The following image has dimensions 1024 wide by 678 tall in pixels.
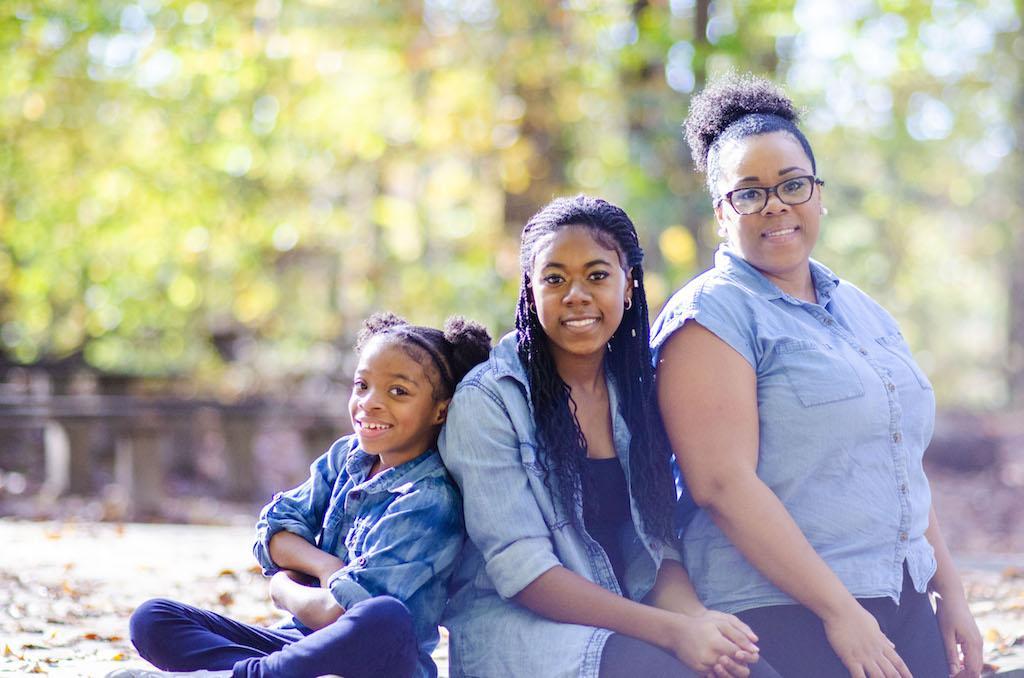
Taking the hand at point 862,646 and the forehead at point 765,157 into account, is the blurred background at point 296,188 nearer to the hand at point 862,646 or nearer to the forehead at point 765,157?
the forehead at point 765,157

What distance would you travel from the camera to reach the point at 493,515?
294 centimetres

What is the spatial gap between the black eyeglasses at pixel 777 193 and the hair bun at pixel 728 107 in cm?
26

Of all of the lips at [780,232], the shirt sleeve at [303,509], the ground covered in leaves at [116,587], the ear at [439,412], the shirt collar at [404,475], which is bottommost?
the ground covered in leaves at [116,587]

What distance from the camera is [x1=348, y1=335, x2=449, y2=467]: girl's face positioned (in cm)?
313

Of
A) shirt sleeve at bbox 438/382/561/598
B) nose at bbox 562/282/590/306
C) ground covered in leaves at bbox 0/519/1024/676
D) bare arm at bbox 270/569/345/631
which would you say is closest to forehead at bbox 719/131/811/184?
nose at bbox 562/282/590/306

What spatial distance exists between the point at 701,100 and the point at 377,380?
1.35 m

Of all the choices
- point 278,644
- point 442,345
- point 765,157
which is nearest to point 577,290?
point 442,345

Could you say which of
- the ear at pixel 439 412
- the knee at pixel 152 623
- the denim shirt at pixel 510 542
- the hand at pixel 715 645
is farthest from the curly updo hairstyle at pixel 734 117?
the knee at pixel 152 623

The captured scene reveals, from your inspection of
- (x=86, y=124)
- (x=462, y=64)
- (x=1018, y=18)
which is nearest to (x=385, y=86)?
(x=462, y=64)

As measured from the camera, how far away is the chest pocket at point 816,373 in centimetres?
304

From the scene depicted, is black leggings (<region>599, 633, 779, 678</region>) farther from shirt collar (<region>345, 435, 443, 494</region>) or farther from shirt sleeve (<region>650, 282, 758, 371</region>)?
shirt sleeve (<region>650, 282, 758, 371</region>)

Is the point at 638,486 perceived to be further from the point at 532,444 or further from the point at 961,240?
the point at 961,240

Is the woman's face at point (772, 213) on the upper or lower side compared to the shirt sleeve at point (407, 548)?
upper

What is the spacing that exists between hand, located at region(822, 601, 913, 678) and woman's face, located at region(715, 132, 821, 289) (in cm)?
98
